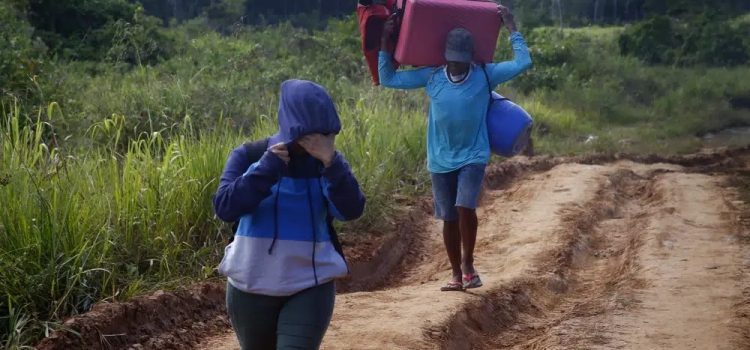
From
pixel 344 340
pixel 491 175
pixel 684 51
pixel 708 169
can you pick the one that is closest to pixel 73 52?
pixel 491 175

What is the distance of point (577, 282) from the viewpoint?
8031 mm

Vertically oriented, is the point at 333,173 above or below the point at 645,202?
above

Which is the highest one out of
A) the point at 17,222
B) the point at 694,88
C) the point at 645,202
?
the point at 17,222

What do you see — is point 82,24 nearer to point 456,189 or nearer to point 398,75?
point 398,75

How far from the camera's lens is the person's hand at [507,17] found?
22.3 feet

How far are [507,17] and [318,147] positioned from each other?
11.6 ft

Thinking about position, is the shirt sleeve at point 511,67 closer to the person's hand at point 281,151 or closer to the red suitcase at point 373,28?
the red suitcase at point 373,28

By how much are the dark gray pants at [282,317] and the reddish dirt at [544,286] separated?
55.8 inches

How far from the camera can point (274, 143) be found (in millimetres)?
3779

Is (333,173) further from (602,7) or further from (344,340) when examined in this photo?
(602,7)

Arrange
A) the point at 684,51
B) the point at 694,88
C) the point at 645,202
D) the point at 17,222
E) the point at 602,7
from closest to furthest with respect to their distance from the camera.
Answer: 1. the point at 17,222
2. the point at 645,202
3. the point at 694,88
4. the point at 684,51
5. the point at 602,7

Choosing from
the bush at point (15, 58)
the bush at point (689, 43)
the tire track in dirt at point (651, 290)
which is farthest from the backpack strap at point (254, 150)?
the bush at point (689, 43)

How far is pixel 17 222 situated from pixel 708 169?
1312 centimetres

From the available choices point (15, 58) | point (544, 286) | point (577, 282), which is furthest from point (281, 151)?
point (15, 58)
